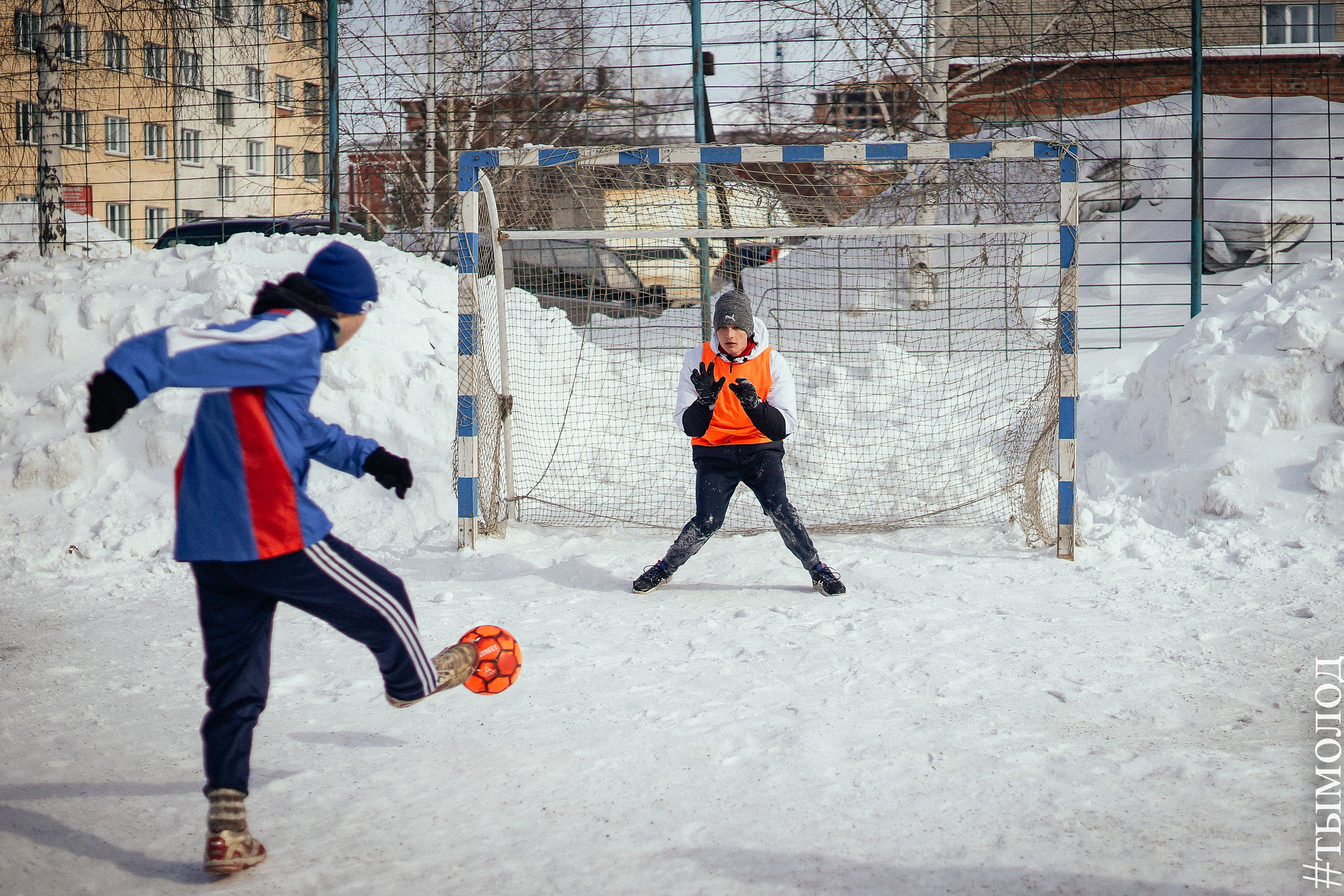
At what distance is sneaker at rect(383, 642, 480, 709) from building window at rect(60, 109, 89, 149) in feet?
27.8

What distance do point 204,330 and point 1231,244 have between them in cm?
1070

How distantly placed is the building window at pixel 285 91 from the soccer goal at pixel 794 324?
2.36 m

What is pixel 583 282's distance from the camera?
30.1 feet

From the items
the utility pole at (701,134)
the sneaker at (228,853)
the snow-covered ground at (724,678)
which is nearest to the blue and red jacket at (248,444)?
the sneaker at (228,853)

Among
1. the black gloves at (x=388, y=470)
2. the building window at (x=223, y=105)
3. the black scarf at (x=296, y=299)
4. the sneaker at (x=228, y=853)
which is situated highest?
the building window at (x=223, y=105)

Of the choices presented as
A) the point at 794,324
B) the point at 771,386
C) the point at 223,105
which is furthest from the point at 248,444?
the point at 223,105

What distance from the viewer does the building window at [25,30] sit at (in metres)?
9.33

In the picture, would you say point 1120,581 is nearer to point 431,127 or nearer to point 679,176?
point 679,176

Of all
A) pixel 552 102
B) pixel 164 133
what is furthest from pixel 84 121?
pixel 552 102

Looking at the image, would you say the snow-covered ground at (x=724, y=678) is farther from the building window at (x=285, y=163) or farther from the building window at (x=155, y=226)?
the building window at (x=155, y=226)

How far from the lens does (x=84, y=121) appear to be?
35.8ft

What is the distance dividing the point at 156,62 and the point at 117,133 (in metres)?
1.72

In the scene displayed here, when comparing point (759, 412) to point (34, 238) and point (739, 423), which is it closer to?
point (739, 423)

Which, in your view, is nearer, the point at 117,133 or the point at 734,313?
the point at 734,313
